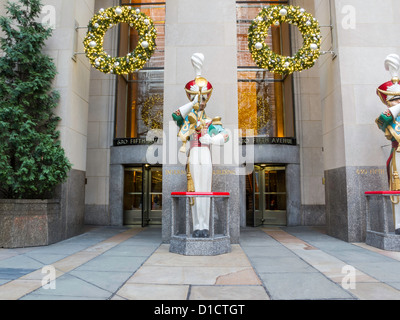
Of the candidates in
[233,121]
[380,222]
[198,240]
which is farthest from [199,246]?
[380,222]

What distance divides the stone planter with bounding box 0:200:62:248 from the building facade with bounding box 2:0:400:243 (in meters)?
0.85

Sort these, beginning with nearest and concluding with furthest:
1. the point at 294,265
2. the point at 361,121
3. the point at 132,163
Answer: the point at 294,265, the point at 361,121, the point at 132,163

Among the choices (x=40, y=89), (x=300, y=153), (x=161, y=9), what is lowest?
(x=300, y=153)

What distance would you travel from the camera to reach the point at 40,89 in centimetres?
702

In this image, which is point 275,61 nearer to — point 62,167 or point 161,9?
point 62,167

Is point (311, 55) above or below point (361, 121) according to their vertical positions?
above

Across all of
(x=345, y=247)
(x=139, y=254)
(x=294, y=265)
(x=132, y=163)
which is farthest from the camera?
(x=132, y=163)

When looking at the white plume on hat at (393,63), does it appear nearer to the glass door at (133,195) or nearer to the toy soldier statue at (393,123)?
the toy soldier statue at (393,123)

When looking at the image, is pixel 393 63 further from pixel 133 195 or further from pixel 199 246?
pixel 133 195

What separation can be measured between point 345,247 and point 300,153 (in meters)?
5.06

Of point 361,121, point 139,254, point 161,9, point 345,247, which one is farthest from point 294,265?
point 161,9

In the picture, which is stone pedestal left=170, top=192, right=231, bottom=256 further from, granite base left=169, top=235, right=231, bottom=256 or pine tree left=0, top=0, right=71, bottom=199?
pine tree left=0, top=0, right=71, bottom=199

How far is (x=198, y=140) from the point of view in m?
6.01

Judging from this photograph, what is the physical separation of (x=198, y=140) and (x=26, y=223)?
406 cm
